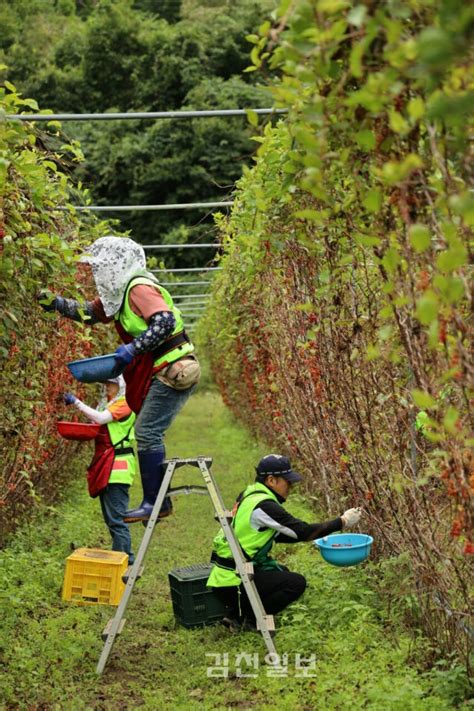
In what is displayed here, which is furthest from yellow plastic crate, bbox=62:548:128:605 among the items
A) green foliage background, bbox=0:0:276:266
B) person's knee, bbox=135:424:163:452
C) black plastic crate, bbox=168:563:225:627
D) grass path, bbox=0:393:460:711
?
green foliage background, bbox=0:0:276:266

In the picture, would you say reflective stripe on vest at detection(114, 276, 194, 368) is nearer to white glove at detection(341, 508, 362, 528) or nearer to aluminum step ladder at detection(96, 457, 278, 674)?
aluminum step ladder at detection(96, 457, 278, 674)

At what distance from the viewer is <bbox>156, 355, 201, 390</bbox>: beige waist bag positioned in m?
5.32

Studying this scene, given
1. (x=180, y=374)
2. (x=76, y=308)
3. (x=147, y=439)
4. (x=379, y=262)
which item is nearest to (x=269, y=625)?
(x=147, y=439)

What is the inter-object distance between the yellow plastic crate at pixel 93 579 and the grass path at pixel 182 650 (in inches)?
3.1

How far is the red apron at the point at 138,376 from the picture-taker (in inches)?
214

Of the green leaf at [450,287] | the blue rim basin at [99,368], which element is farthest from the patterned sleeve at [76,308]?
the green leaf at [450,287]

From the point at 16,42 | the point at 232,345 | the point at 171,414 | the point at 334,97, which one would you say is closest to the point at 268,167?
the point at 171,414

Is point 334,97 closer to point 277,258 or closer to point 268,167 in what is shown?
point 268,167

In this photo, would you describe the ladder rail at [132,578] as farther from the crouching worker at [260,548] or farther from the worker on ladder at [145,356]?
the crouching worker at [260,548]

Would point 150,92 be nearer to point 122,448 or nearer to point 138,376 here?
point 122,448

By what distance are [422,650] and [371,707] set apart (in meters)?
0.58

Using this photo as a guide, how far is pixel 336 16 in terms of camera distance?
2557mm

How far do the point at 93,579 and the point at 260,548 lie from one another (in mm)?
1279

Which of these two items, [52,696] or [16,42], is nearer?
[52,696]
